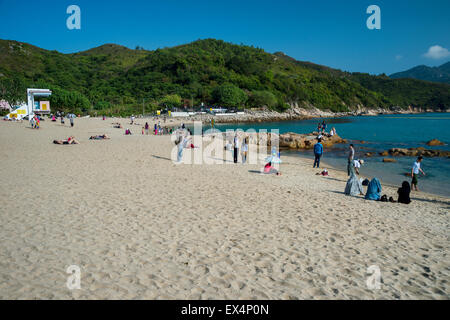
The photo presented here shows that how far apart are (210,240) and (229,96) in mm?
91022

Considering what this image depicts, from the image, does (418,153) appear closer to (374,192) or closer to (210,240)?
(374,192)

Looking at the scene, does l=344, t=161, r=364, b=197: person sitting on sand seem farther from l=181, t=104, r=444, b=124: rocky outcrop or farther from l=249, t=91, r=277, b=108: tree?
l=249, t=91, r=277, b=108: tree

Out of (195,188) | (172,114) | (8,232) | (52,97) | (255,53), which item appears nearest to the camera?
(8,232)

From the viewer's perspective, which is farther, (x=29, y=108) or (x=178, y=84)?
(x=178, y=84)

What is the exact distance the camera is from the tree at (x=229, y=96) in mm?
93250

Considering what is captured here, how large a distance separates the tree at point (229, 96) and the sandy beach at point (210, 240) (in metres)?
85.3

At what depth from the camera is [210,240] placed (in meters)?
5.45

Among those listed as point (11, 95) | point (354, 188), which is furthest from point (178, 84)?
point (354, 188)

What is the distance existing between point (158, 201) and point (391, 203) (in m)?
7.29

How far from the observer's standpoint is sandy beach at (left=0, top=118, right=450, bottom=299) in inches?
156

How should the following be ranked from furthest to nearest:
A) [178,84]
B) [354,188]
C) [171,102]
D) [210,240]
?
[178,84] → [171,102] → [354,188] → [210,240]
